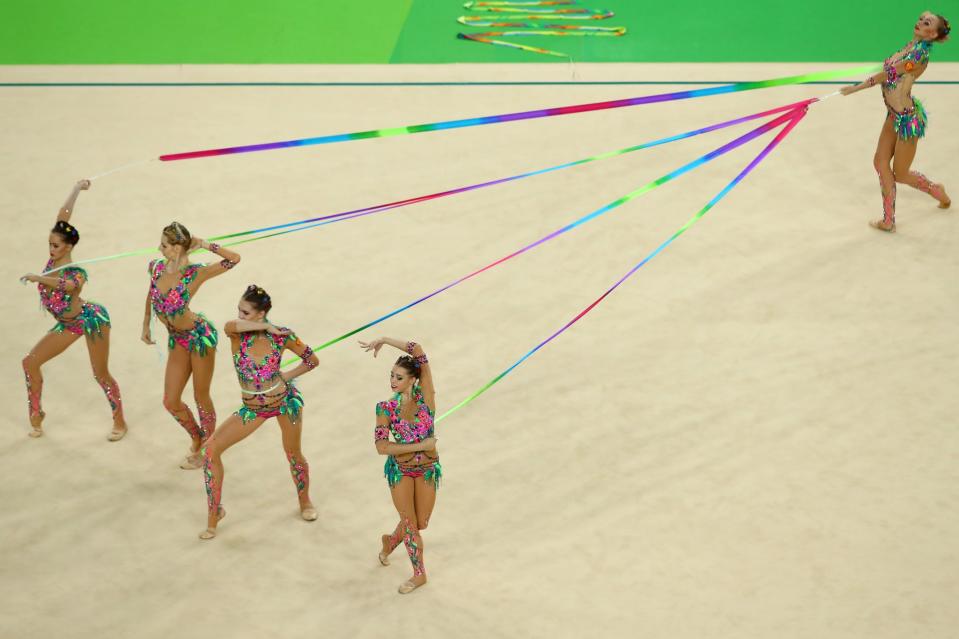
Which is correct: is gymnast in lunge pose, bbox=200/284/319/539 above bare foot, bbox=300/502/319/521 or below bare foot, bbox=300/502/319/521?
above

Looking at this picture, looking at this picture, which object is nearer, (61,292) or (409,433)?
(409,433)

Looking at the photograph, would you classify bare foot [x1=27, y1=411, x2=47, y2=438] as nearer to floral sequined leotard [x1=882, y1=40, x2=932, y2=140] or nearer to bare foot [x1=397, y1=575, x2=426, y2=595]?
bare foot [x1=397, y1=575, x2=426, y2=595]

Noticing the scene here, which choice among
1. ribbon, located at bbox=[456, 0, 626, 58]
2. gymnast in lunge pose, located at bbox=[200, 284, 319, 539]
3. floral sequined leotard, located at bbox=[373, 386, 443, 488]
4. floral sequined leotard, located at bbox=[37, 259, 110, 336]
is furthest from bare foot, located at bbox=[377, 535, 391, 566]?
ribbon, located at bbox=[456, 0, 626, 58]

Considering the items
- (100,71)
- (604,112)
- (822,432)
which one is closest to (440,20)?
A: (604,112)

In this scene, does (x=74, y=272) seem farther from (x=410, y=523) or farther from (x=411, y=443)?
(x=410, y=523)

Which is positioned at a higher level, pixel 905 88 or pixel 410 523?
pixel 905 88

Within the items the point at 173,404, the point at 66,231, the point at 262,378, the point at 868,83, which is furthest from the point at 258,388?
the point at 868,83

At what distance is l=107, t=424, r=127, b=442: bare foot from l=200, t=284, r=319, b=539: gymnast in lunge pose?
3.59 ft

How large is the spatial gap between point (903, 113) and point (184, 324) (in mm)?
5407

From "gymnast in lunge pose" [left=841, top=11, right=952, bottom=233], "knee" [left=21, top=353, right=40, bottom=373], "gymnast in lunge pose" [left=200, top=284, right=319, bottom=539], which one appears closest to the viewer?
"gymnast in lunge pose" [left=200, top=284, right=319, bottom=539]

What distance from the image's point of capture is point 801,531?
20.0 ft

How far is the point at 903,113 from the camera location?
838 cm

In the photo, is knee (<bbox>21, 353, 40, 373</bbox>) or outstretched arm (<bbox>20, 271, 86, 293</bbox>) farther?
knee (<bbox>21, 353, 40, 373</bbox>)

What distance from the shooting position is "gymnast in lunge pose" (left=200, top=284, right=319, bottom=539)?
233 inches
